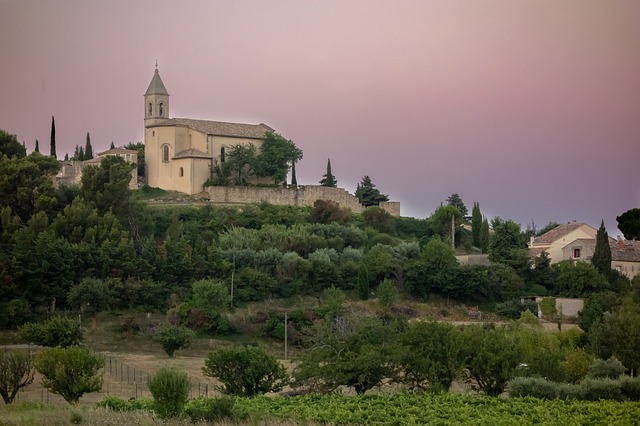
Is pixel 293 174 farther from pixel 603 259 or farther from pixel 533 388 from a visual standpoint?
pixel 533 388

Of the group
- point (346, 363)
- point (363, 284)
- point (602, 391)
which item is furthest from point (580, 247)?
point (602, 391)

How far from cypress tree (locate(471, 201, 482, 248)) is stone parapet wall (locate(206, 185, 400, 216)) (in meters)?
4.76

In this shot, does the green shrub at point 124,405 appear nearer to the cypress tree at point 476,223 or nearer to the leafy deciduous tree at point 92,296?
the leafy deciduous tree at point 92,296

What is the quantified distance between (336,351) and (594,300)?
1717cm

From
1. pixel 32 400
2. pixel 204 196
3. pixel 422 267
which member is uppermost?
pixel 204 196

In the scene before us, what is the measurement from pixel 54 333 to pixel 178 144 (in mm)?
22025

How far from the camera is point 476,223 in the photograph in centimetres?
6044

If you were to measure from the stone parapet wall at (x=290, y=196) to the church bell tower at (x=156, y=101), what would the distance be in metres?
5.22

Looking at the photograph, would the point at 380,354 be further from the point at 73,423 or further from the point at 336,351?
the point at 73,423

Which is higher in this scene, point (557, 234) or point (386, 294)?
point (557, 234)

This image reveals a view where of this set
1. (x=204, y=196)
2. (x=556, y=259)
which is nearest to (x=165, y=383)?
(x=204, y=196)

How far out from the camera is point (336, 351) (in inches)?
1350

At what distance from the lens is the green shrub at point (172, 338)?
41031 millimetres

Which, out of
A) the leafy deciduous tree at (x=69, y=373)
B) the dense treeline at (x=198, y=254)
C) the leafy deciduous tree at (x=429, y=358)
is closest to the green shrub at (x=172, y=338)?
the dense treeline at (x=198, y=254)
